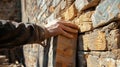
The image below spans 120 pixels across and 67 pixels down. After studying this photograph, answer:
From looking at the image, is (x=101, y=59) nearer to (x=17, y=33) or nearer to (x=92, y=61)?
(x=92, y=61)

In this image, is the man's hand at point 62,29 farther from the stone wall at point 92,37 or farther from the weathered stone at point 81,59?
the weathered stone at point 81,59

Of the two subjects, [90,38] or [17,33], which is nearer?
[90,38]

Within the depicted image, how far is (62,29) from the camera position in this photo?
2049 mm

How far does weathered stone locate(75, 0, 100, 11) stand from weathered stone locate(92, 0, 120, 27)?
0.06 metres

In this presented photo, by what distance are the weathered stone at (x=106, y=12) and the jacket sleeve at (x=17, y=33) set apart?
499 millimetres

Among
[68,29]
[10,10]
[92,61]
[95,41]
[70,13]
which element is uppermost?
[10,10]

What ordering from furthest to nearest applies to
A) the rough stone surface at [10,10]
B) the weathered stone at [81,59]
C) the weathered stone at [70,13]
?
1. the rough stone surface at [10,10]
2. the weathered stone at [70,13]
3. the weathered stone at [81,59]

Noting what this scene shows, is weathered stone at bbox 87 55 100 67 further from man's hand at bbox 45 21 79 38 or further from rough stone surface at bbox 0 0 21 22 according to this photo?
rough stone surface at bbox 0 0 21 22

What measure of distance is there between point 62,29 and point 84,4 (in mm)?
296

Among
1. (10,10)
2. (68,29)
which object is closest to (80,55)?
(68,29)

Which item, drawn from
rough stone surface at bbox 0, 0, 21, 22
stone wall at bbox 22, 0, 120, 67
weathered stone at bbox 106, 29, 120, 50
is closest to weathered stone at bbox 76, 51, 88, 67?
stone wall at bbox 22, 0, 120, 67

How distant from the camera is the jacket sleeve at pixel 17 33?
1.99 meters

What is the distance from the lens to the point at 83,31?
1.93m

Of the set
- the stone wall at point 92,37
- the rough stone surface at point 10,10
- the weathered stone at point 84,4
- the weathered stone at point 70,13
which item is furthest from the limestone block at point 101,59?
the rough stone surface at point 10,10
